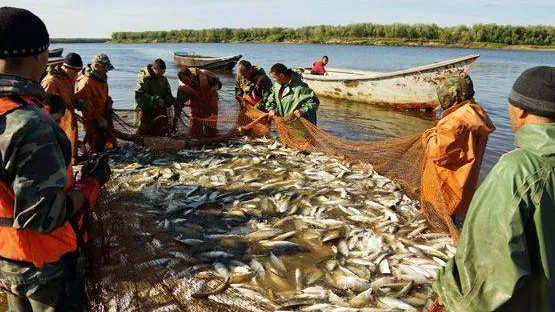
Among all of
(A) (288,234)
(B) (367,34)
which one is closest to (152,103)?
(A) (288,234)

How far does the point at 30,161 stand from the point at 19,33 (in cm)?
67

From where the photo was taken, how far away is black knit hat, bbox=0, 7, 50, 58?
83.2 inches

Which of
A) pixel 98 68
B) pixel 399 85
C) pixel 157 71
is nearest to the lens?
pixel 98 68

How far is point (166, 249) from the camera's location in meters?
4.73

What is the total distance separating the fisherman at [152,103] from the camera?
954 centimetres

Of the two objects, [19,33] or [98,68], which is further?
[98,68]

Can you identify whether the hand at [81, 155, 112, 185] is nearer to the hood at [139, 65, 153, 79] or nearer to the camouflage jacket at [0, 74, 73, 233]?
the camouflage jacket at [0, 74, 73, 233]

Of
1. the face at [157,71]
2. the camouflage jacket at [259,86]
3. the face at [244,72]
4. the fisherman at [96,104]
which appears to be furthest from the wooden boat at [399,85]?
the fisherman at [96,104]

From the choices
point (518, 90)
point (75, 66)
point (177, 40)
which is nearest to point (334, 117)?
point (75, 66)

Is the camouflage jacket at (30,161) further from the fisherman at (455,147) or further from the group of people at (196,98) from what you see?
the group of people at (196,98)

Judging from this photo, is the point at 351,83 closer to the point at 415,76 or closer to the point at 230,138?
the point at 415,76

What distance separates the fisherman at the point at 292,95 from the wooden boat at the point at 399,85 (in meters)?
9.59

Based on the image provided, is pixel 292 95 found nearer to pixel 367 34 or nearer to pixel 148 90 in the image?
pixel 148 90

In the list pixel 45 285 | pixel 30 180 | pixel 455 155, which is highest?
pixel 30 180
